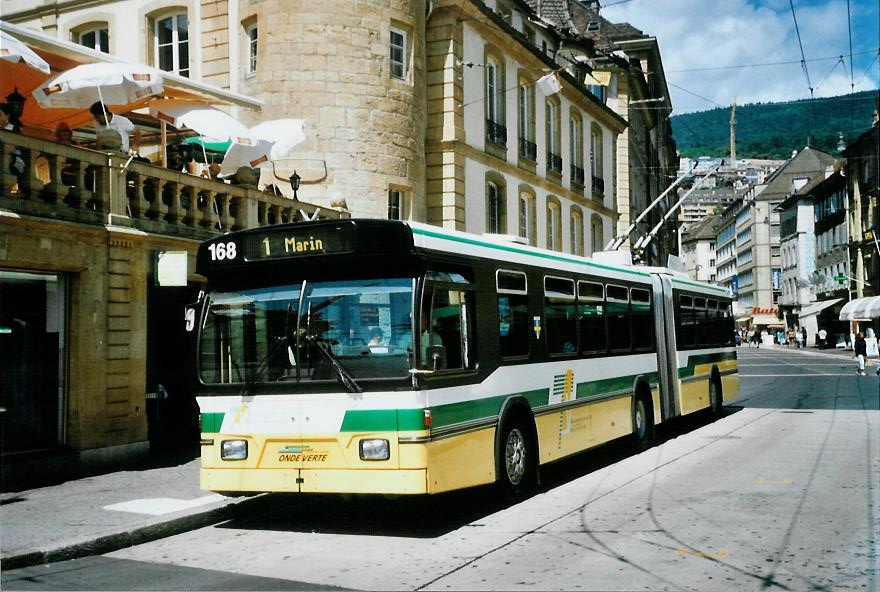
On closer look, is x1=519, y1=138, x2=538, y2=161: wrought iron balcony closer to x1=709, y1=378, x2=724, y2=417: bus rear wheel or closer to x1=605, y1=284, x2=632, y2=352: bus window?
x1=709, y1=378, x2=724, y2=417: bus rear wheel

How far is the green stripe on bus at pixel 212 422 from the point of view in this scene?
30.5 feet

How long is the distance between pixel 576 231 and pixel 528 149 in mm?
6676

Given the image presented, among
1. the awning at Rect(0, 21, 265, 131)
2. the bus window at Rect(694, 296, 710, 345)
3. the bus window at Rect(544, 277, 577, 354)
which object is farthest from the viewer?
the bus window at Rect(694, 296, 710, 345)

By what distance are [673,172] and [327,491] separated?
86208 millimetres

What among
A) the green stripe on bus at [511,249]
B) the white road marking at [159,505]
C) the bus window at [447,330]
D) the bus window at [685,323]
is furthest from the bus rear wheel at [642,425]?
the white road marking at [159,505]

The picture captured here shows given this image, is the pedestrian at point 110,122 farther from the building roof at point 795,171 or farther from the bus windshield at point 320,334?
the building roof at point 795,171

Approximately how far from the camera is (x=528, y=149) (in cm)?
3105

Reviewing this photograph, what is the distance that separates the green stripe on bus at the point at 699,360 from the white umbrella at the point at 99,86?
10.6m

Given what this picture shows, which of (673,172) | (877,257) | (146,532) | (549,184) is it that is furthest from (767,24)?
(673,172)

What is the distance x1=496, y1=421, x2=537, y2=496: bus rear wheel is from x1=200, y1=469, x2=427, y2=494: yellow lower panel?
167cm

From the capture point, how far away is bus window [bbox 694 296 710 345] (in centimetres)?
1927

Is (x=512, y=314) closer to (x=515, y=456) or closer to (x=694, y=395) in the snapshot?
(x=515, y=456)

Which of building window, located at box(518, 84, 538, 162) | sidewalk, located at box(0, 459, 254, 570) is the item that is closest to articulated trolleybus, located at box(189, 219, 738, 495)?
sidewalk, located at box(0, 459, 254, 570)

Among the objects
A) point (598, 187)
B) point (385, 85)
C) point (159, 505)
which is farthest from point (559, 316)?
point (598, 187)
